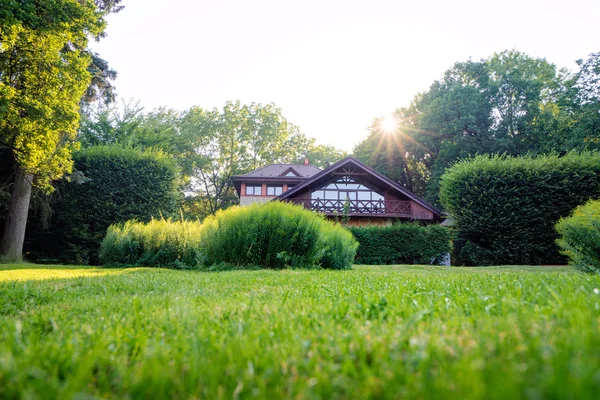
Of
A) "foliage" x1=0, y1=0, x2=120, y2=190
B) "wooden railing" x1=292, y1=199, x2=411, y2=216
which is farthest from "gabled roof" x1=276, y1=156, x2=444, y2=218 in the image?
"foliage" x1=0, y1=0, x2=120, y2=190

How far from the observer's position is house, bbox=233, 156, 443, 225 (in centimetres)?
2362

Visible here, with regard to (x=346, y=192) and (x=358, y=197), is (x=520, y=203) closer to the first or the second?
(x=358, y=197)

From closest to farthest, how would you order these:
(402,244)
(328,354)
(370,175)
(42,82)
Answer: (328,354) → (42,82) → (402,244) → (370,175)

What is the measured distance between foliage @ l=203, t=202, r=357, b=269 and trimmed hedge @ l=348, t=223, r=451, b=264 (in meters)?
7.83

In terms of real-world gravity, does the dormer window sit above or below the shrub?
above

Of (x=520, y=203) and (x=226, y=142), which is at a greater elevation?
(x=226, y=142)

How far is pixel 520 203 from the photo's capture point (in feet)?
53.1

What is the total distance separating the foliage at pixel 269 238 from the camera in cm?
1002

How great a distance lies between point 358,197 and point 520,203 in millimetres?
10920

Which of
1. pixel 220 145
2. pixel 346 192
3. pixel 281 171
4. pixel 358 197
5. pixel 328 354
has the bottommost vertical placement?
pixel 328 354

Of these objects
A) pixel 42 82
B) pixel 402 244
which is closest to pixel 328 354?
pixel 42 82

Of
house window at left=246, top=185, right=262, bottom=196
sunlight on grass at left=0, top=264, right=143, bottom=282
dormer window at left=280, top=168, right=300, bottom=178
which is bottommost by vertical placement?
sunlight on grass at left=0, top=264, right=143, bottom=282

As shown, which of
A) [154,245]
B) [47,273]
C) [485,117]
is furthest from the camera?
[485,117]

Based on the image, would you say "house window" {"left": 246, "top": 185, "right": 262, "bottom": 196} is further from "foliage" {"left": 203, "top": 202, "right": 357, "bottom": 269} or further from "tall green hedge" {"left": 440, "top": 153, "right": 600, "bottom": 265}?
"foliage" {"left": 203, "top": 202, "right": 357, "bottom": 269}
